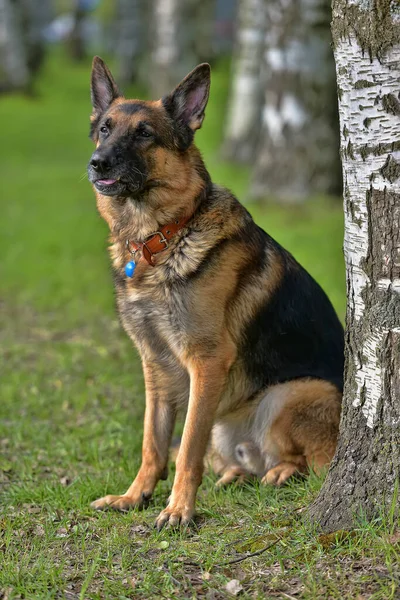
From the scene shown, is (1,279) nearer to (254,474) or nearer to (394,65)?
(254,474)

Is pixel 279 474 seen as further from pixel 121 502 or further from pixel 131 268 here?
pixel 131 268

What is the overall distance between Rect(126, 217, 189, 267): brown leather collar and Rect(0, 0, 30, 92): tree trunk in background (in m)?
22.9

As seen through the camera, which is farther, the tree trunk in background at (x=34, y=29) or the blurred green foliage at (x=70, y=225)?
the tree trunk in background at (x=34, y=29)

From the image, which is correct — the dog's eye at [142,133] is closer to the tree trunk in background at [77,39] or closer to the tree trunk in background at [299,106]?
the tree trunk in background at [299,106]

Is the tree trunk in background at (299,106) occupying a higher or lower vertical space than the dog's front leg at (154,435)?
higher

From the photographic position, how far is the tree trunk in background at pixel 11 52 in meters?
25.8

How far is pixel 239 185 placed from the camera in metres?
12.7

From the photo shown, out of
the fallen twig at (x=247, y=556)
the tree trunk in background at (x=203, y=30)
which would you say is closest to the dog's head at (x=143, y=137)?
the fallen twig at (x=247, y=556)

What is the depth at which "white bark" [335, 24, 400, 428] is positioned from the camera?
3465 millimetres

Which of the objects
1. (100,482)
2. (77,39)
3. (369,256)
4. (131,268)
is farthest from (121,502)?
(77,39)

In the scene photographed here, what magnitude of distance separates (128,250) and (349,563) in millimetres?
2107

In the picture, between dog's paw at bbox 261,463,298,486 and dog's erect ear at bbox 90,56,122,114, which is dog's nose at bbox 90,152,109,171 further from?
dog's paw at bbox 261,463,298,486

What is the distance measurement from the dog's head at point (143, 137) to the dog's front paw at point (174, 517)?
166 centimetres

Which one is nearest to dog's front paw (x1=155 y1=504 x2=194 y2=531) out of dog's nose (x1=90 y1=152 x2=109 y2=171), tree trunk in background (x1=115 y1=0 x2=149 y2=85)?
dog's nose (x1=90 y1=152 x2=109 y2=171)
